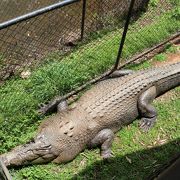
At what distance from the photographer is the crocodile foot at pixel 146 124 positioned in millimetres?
6026

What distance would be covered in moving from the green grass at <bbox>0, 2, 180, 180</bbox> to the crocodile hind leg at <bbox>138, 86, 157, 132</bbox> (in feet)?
0.37

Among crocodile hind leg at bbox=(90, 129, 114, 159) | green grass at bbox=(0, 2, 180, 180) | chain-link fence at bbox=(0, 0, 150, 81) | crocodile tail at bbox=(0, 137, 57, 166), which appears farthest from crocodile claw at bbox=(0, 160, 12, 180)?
chain-link fence at bbox=(0, 0, 150, 81)

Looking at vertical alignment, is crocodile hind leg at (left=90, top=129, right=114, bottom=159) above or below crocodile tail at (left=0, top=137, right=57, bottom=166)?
below

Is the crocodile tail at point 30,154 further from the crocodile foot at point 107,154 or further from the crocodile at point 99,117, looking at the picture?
Answer: the crocodile foot at point 107,154

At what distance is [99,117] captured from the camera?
5.73 metres

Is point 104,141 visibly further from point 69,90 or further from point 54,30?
point 54,30

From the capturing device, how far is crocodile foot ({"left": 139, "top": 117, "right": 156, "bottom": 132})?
237 inches

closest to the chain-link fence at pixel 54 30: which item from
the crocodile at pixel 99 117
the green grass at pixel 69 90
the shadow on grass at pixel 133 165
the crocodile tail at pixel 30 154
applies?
the green grass at pixel 69 90

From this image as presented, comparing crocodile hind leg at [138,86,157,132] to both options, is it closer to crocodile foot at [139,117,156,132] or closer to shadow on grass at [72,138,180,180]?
crocodile foot at [139,117,156,132]

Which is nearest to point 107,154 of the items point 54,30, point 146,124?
point 146,124

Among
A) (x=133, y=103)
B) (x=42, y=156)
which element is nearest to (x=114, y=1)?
(x=133, y=103)

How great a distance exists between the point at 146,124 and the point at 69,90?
1258 mm

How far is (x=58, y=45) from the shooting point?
6.94 metres

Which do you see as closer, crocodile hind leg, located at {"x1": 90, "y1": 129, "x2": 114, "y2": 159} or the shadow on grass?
the shadow on grass
